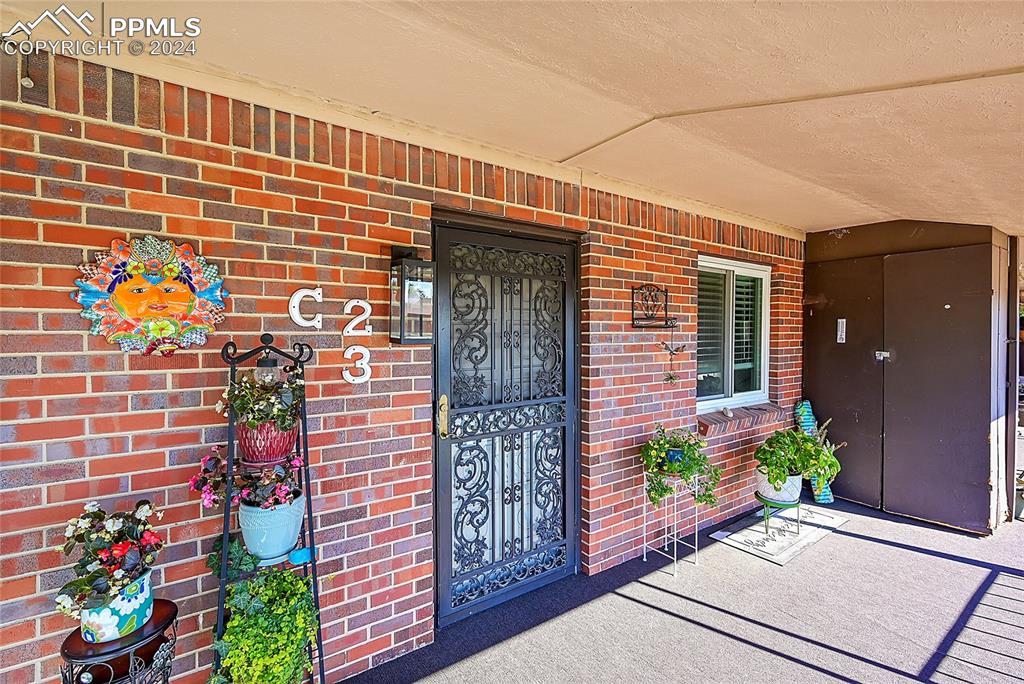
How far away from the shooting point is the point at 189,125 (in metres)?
1.76

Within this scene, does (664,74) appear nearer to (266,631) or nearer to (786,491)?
(266,631)

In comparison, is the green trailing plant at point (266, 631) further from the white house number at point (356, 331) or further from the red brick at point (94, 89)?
the red brick at point (94, 89)

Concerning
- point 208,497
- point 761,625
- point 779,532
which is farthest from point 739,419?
point 208,497

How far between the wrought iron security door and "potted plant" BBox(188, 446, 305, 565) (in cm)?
88

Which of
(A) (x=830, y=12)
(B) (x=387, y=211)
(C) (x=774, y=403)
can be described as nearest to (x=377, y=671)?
(B) (x=387, y=211)

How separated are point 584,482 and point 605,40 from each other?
243 centimetres

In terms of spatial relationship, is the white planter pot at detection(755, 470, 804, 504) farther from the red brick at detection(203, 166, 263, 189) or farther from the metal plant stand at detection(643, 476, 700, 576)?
the red brick at detection(203, 166, 263, 189)

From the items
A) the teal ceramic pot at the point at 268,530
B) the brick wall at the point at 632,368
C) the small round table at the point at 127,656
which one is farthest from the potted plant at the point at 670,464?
the small round table at the point at 127,656

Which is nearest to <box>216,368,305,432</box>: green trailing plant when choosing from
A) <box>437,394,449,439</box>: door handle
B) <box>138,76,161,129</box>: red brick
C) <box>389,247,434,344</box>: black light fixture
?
<box>389,247,434,344</box>: black light fixture

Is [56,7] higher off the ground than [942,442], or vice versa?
[56,7]

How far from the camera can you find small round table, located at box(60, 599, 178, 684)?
1.41m

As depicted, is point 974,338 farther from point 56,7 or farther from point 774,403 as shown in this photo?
point 56,7

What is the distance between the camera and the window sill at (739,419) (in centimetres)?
371

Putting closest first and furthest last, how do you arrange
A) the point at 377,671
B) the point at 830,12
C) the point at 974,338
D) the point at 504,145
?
the point at 830,12 < the point at 377,671 < the point at 504,145 < the point at 974,338
